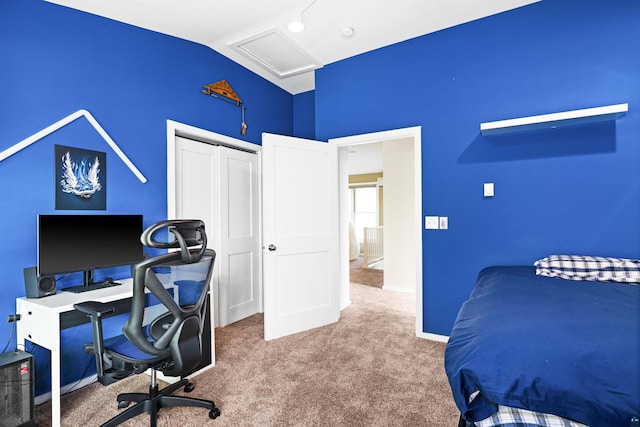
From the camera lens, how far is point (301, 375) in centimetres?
240

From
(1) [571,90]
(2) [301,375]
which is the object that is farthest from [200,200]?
(1) [571,90]

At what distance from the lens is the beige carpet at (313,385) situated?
191 centimetres

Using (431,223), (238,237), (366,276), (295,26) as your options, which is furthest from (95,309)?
(366,276)

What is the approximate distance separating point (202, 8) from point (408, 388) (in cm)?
328

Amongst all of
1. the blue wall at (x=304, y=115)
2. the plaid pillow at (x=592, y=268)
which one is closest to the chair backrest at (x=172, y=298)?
the plaid pillow at (x=592, y=268)

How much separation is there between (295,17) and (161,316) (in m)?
2.55

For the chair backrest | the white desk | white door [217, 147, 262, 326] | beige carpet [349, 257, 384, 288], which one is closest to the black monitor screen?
the white desk

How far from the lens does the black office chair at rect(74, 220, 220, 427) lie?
152 cm

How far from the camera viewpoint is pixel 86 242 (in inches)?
87.0

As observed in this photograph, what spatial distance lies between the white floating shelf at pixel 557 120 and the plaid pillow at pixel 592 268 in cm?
101

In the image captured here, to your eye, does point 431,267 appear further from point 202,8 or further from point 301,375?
point 202,8

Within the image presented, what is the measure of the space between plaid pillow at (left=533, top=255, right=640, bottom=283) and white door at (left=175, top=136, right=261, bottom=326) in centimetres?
284

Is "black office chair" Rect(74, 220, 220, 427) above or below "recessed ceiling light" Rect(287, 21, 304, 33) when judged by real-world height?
below

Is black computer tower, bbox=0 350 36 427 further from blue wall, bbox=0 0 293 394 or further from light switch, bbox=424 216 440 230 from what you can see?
light switch, bbox=424 216 440 230
